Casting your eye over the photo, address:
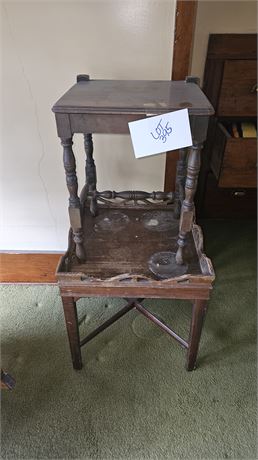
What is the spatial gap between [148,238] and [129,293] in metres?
0.21

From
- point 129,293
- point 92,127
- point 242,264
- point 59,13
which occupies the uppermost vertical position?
point 59,13

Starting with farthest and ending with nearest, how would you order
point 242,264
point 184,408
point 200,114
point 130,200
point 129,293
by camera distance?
point 242,264, point 130,200, point 184,408, point 129,293, point 200,114

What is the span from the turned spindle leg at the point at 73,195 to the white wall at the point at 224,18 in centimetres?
87

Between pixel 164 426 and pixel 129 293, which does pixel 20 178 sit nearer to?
pixel 129 293

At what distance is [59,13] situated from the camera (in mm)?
925

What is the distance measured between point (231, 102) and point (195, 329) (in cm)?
95

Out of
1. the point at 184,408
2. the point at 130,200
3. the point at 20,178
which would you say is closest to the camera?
the point at 184,408

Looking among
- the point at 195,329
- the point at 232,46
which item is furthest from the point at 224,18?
the point at 195,329

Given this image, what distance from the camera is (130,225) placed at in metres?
1.02

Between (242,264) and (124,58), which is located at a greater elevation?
(124,58)

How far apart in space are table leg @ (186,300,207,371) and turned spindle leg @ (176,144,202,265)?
0.13 m

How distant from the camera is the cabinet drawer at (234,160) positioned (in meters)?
1.23

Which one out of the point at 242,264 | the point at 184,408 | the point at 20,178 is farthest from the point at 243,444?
the point at 20,178

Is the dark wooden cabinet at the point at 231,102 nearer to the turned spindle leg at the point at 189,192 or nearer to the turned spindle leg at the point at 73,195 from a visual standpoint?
the turned spindle leg at the point at 189,192
